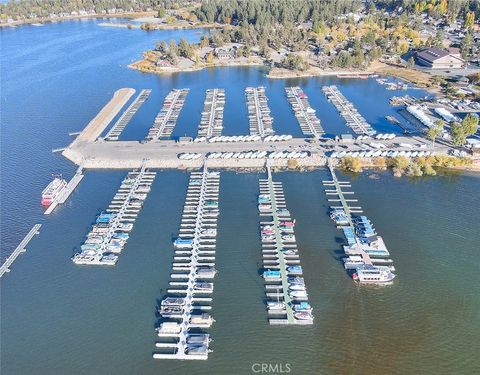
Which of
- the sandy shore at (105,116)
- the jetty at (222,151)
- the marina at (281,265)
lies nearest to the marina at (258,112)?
the jetty at (222,151)

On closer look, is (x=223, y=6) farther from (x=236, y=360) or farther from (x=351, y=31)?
(x=236, y=360)

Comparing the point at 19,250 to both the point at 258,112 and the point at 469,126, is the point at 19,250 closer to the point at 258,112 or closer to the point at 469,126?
the point at 258,112

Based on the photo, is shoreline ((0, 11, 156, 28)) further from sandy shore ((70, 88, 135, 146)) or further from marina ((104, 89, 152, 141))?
marina ((104, 89, 152, 141))

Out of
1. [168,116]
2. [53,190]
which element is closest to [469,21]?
[168,116]

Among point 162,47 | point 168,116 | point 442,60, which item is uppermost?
point 162,47

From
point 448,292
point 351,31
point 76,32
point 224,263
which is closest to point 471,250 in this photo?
point 448,292

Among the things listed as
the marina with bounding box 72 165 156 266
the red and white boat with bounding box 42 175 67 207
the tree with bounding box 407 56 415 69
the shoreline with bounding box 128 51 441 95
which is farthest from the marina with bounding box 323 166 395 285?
the tree with bounding box 407 56 415 69

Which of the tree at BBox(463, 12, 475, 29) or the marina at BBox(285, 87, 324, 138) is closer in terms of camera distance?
the marina at BBox(285, 87, 324, 138)
